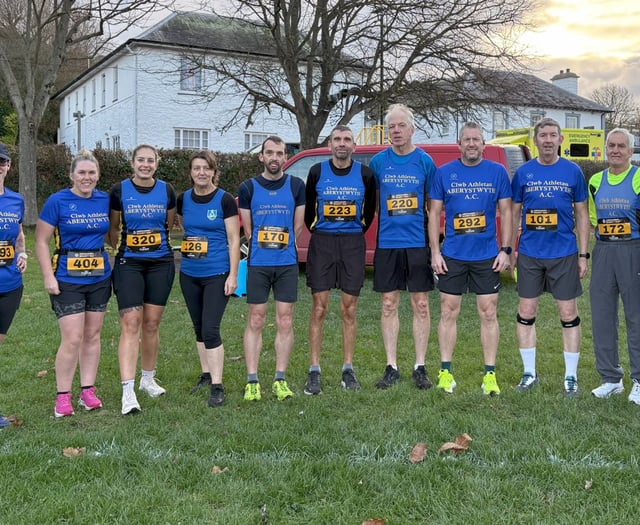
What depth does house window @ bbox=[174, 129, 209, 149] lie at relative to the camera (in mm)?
27703

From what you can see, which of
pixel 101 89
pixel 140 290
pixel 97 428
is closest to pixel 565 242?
pixel 140 290

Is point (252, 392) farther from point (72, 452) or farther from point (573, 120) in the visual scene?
point (573, 120)

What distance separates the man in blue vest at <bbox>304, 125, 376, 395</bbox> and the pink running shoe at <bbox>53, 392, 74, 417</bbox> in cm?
178

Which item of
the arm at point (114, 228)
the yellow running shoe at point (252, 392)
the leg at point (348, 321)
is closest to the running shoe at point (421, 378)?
the leg at point (348, 321)

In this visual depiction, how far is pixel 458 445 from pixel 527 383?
4.56 feet

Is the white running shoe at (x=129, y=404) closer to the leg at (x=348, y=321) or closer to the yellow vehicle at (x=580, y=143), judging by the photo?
the leg at (x=348, y=321)

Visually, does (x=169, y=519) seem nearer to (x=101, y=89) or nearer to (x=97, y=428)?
(x=97, y=428)

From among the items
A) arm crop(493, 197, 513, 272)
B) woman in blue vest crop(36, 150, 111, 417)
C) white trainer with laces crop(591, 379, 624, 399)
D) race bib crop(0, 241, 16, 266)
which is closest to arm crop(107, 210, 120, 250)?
woman in blue vest crop(36, 150, 111, 417)

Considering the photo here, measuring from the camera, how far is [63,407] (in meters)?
4.42

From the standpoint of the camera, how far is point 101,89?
105ft

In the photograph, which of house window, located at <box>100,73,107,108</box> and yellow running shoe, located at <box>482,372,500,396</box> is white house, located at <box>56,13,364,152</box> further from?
yellow running shoe, located at <box>482,372,500,396</box>

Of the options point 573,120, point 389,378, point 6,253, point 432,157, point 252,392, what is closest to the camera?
point 6,253

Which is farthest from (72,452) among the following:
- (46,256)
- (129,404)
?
(46,256)

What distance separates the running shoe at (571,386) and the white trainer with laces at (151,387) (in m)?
3.19
